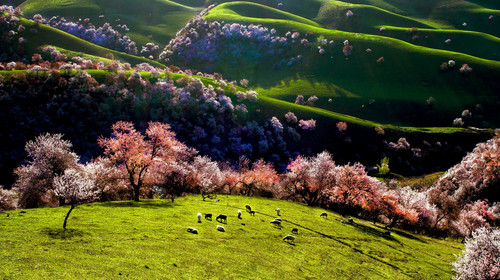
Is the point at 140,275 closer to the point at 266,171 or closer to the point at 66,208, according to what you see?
the point at 66,208

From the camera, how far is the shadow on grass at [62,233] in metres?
25.5

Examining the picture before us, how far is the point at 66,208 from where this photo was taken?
38.3 m

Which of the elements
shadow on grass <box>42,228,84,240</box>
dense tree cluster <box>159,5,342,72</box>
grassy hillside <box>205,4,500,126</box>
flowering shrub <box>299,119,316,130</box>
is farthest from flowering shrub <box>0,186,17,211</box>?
dense tree cluster <box>159,5,342,72</box>

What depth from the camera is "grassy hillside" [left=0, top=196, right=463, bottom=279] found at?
2144 cm

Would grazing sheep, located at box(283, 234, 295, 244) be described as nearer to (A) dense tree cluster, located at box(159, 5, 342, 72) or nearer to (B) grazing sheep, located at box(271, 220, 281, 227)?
(B) grazing sheep, located at box(271, 220, 281, 227)

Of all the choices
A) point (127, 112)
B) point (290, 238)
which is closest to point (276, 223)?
point (290, 238)

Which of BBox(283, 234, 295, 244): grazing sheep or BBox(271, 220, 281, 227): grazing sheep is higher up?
BBox(283, 234, 295, 244): grazing sheep

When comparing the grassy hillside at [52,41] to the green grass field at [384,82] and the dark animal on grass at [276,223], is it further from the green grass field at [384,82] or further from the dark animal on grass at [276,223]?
the dark animal on grass at [276,223]

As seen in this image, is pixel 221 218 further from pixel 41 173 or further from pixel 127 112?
pixel 127 112

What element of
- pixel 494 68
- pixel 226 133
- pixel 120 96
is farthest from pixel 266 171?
pixel 494 68

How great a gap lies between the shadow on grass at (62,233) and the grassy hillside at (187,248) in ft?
0.25

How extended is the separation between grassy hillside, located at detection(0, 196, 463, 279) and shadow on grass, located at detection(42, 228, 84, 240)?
8 cm

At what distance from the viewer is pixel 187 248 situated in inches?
1096

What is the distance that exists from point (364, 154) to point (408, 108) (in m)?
53.4
